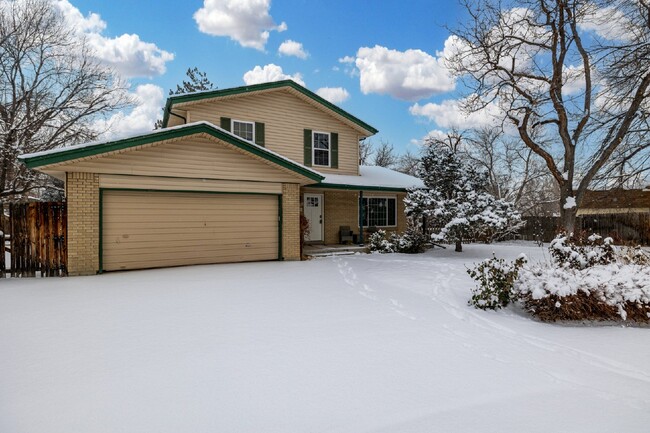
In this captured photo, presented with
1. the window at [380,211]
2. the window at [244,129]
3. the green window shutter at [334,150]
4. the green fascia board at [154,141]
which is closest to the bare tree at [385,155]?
the window at [380,211]

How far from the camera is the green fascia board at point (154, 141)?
329 inches

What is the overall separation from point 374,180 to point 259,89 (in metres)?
6.07

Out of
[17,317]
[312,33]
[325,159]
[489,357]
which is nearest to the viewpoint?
[489,357]

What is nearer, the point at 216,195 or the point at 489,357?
the point at 489,357

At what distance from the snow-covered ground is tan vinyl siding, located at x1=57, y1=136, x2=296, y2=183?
11.9ft

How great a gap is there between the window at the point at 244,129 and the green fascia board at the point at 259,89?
110cm

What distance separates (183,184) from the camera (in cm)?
1020

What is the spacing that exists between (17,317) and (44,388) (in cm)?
297

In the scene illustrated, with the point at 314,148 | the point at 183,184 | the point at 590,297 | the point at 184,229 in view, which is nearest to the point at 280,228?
the point at 184,229

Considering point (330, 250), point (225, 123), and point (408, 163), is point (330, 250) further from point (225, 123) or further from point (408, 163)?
point (408, 163)

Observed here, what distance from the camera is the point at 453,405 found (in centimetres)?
302

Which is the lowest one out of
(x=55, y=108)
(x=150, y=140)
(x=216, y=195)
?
(x=216, y=195)

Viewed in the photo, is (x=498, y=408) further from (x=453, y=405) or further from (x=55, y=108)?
(x=55, y=108)

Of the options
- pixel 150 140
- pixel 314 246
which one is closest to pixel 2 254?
pixel 150 140
